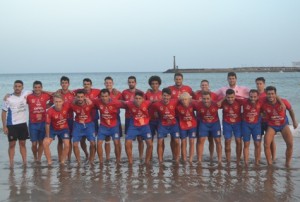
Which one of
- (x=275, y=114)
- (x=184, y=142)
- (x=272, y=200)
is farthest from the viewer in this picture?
(x=184, y=142)

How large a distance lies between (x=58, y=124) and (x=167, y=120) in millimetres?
2464

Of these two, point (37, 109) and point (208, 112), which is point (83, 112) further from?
point (208, 112)

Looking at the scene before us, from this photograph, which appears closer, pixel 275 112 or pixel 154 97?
pixel 275 112

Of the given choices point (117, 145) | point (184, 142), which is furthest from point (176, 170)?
point (117, 145)

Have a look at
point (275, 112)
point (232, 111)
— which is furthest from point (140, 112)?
point (275, 112)

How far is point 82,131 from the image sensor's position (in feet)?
27.1

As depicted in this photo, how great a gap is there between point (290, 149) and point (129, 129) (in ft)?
11.8

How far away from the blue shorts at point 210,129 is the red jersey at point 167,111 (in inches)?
24.8

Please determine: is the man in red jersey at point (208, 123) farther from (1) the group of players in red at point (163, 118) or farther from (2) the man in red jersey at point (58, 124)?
(2) the man in red jersey at point (58, 124)

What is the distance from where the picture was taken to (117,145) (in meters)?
8.32

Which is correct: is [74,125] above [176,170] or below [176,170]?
above

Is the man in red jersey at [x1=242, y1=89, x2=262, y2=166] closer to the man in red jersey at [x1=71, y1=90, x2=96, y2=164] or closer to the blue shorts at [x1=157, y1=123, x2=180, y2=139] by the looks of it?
the blue shorts at [x1=157, y1=123, x2=180, y2=139]

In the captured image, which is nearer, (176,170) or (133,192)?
(133,192)

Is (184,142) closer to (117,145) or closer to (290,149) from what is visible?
(117,145)
